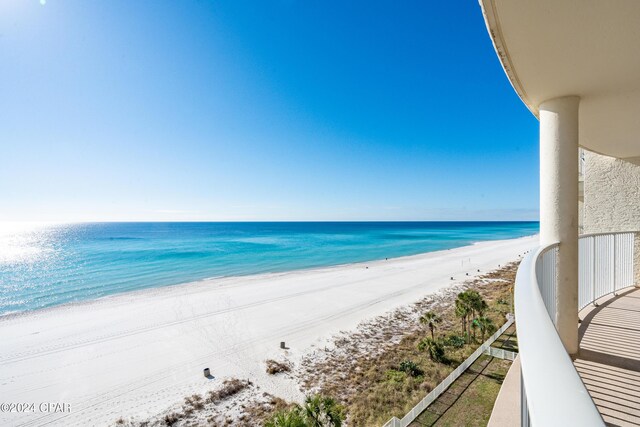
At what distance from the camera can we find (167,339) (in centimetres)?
1398

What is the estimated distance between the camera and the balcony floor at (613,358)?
2.75 m

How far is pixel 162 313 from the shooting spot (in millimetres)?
17719

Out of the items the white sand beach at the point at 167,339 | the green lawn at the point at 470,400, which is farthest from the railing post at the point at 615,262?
the white sand beach at the point at 167,339

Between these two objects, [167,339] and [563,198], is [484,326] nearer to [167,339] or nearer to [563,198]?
[563,198]

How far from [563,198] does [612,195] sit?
451 cm

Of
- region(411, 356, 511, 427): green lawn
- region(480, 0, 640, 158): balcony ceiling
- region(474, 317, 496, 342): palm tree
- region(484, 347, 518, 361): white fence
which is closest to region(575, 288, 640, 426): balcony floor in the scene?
region(480, 0, 640, 158): balcony ceiling

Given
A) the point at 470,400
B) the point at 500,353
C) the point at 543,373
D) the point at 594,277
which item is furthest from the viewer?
the point at 500,353

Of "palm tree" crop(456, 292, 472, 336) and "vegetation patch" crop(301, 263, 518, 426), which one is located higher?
"palm tree" crop(456, 292, 472, 336)

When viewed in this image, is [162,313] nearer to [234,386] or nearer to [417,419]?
[234,386]

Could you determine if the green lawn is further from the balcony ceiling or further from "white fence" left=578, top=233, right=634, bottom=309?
the balcony ceiling

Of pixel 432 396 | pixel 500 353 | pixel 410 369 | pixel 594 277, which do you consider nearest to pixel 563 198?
Result: pixel 594 277

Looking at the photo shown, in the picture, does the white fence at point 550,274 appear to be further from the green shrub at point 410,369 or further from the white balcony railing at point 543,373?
the green shrub at point 410,369

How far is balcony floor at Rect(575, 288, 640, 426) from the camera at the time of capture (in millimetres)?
2750

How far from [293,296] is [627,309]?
58.2 ft
